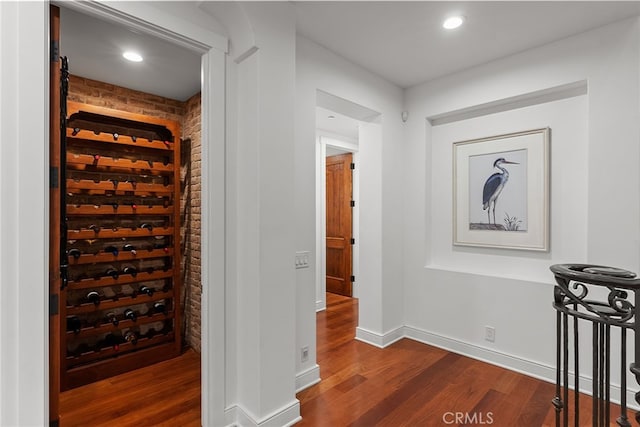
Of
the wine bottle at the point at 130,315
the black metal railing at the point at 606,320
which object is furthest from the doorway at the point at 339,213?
the black metal railing at the point at 606,320

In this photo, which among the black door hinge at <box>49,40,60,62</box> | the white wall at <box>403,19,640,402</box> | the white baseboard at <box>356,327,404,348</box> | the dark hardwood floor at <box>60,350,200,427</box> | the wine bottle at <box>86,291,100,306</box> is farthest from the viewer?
the white baseboard at <box>356,327,404,348</box>

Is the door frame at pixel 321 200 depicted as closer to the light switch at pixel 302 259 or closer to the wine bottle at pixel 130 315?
the light switch at pixel 302 259

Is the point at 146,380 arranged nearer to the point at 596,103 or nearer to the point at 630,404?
the point at 630,404

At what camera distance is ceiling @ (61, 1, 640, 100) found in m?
2.21

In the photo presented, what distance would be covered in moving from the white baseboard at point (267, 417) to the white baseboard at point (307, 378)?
35cm

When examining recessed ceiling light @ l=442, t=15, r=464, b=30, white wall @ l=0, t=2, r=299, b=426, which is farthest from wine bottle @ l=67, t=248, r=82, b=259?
recessed ceiling light @ l=442, t=15, r=464, b=30

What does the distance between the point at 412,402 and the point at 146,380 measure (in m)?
2.16

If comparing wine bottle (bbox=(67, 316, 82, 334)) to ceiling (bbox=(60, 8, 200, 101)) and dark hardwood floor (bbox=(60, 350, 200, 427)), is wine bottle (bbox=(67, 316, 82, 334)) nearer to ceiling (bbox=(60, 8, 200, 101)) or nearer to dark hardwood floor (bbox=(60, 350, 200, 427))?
dark hardwood floor (bbox=(60, 350, 200, 427))

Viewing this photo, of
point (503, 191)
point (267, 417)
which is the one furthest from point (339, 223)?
point (267, 417)

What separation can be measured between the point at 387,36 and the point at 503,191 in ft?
5.72

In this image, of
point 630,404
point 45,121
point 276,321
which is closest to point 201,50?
point 45,121

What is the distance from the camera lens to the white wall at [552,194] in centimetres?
232

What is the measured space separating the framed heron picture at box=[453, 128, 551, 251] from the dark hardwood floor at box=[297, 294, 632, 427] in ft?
3.77

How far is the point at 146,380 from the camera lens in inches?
107
